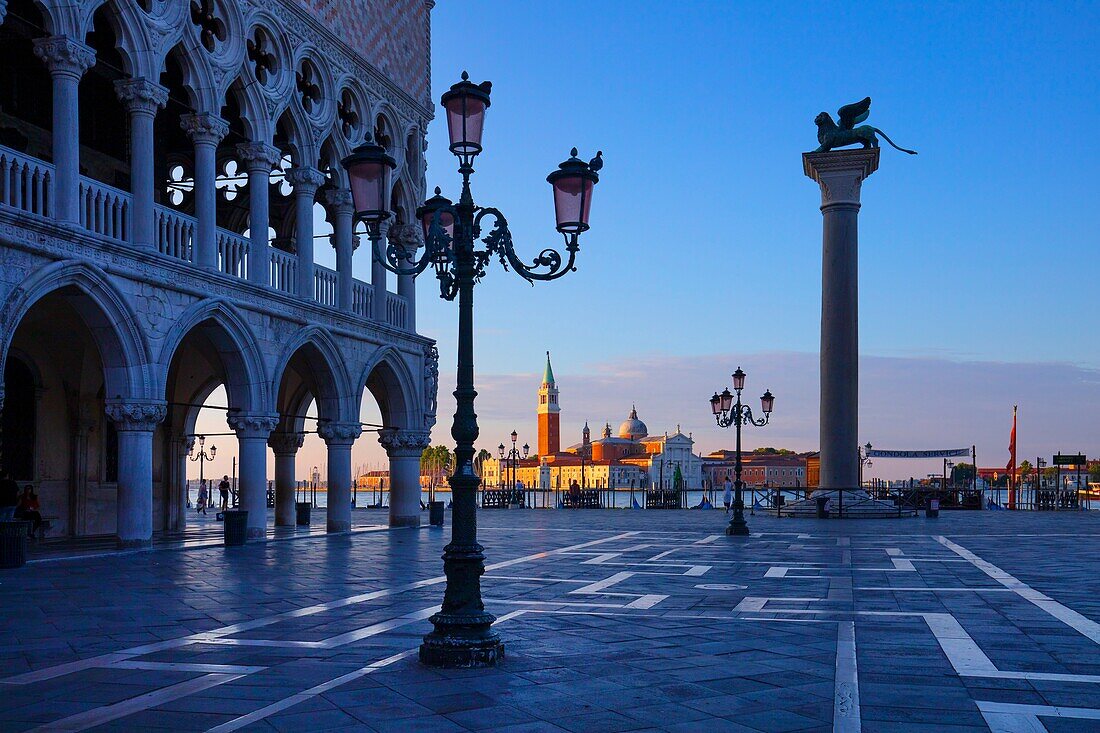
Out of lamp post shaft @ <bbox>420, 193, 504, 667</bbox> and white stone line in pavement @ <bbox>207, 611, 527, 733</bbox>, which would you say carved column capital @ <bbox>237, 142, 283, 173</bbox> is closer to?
lamp post shaft @ <bbox>420, 193, 504, 667</bbox>

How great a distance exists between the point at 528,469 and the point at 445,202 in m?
169

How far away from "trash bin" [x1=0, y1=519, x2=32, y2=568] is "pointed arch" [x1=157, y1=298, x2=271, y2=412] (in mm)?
4330

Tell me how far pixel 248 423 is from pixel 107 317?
14.0 ft

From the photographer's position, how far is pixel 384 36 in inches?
1016

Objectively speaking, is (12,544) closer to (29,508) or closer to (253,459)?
(29,508)

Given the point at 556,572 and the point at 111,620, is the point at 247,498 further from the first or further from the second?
the point at 111,620

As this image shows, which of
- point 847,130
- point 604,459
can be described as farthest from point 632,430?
point 847,130

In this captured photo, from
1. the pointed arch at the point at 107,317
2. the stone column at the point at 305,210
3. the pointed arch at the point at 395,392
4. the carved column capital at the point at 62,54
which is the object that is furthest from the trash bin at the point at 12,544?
the pointed arch at the point at 395,392

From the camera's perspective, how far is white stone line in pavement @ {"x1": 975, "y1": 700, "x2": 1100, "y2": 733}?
5.71 meters

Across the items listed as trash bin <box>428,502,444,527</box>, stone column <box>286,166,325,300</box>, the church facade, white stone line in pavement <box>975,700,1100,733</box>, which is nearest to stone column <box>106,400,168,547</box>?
stone column <box>286,166,325,300</box>

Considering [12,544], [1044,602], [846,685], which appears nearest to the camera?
[846,685]

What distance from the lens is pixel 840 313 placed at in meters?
31.4

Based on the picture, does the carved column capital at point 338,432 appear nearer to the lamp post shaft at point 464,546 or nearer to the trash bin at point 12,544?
the trash bin at point 12,544

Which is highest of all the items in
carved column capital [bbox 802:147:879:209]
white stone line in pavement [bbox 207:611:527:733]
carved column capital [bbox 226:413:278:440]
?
carved column capital [bbox 802:147:879:209]
